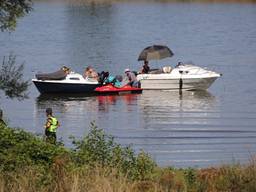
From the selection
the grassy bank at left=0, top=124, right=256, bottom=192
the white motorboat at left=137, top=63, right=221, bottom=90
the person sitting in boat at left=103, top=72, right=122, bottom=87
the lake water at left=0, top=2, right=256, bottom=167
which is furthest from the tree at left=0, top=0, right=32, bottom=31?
the white motorboat at left=137, top=63, right=221, bottom=90

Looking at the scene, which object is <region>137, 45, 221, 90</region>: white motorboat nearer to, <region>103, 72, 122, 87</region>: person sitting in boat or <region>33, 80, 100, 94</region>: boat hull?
<region>103, 72, 122, 87</region>: person sitting in boat

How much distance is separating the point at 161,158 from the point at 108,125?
7697 millimetres

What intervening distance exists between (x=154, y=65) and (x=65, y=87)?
49.3ft

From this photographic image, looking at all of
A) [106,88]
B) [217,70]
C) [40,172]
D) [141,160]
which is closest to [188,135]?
[106,88]

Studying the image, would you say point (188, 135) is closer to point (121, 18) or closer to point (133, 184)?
point (133, 184)

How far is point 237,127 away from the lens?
31000mm

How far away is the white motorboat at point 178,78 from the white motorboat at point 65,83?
3.10 m

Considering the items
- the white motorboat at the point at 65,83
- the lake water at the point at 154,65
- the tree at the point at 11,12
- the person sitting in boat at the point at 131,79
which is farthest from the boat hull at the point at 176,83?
the tree at the point at 11,12

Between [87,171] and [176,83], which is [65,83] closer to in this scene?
[176,83]

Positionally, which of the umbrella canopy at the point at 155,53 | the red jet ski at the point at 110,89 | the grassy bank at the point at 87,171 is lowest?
the grassy bank at the point at 87,171

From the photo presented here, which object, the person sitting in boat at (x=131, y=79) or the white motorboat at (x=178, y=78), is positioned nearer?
the person sitting in boat at (x=131, y=79)

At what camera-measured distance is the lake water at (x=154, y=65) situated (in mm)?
28156

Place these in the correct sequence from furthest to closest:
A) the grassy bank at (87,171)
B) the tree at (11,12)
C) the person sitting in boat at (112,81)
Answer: the person sitting in boat at (112,81)
the tree at (11,12)
the grassy bank at (87,171)

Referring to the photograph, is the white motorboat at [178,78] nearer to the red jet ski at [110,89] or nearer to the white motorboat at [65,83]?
the red jet ski at [110,89]
